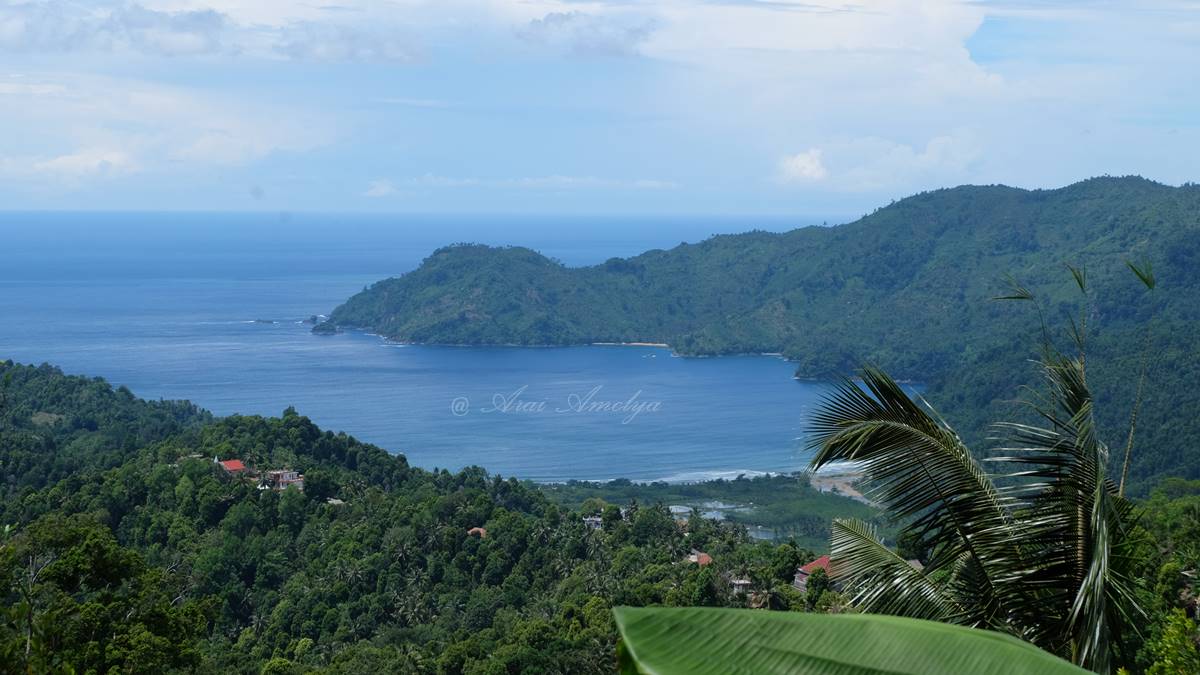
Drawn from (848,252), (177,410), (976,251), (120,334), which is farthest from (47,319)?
(976,251)

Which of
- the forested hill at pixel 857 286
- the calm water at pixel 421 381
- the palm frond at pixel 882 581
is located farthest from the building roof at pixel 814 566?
the forested hill at pixel 857 286

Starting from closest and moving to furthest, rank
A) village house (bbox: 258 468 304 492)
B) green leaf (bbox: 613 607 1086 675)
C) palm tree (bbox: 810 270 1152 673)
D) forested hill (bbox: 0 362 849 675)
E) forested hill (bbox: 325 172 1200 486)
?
green leaf (bbox: 613 607 1086 675)
palm tree (bbox: 810 270 1152 673)
forested hill (bbox: 0 362 849 675)
village house (bbox: 258 468 304 492)
forested hill (bbox: 325 172 1200 486)

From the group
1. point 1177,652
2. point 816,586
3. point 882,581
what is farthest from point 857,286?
point 882,581

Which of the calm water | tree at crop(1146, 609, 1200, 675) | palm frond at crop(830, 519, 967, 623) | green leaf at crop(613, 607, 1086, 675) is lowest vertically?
the calm water

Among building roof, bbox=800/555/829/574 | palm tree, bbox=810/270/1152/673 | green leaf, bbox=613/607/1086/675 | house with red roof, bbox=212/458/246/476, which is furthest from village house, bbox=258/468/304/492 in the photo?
green leaf, bbox=613/607/1086/675

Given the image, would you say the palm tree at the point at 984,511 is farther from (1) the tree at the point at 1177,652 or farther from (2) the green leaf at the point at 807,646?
(2) the green leaf at the point at 807,646

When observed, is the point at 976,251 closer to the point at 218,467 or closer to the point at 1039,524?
the point at 218,467

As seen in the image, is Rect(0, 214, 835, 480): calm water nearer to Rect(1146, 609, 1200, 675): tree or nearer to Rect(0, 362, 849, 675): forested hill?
Rect(0, 362, 849, 675): forested hill
